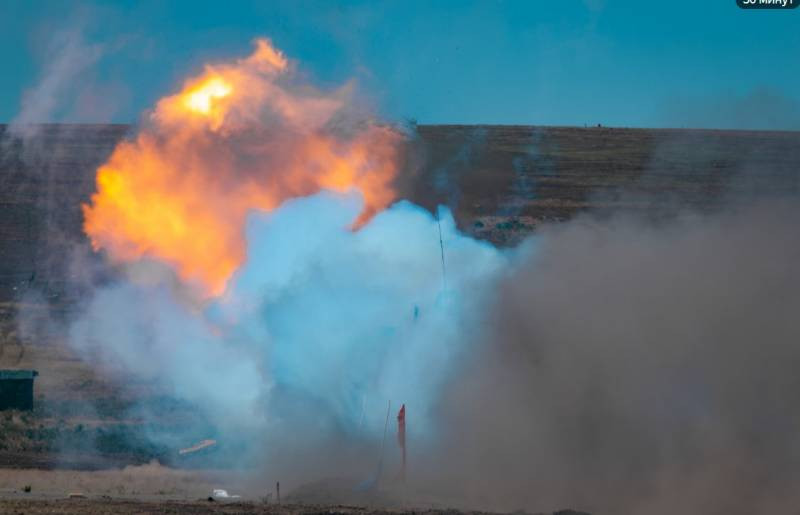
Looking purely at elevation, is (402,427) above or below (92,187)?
below

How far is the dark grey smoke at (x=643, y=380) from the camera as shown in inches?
942

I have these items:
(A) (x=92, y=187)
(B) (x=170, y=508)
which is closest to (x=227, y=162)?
(B) (x=170, y=508)

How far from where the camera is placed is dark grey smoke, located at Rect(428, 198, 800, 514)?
2392 cm

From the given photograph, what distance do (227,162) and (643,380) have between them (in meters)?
13.3

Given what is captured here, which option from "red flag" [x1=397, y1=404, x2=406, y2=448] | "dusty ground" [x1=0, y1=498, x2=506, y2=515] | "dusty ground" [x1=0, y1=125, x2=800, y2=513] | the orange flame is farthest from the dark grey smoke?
the orange flame

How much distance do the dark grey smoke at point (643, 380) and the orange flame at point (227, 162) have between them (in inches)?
234

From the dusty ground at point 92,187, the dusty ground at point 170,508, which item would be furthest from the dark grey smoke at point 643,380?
the dusty ground at point 92,187

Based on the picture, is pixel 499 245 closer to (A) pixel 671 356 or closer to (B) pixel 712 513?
(A) pixel 671 356

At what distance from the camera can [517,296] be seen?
99.4 feet

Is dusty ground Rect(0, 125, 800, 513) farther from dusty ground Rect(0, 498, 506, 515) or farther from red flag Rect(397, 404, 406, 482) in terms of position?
red flag Rect(397, 404, 406, 482)

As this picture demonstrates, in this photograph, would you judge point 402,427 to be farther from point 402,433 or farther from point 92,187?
point 92,187

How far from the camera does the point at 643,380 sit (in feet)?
87.0

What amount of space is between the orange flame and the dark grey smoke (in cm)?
594

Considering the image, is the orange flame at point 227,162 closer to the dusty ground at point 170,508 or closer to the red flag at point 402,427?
the red flag at point 402,427
